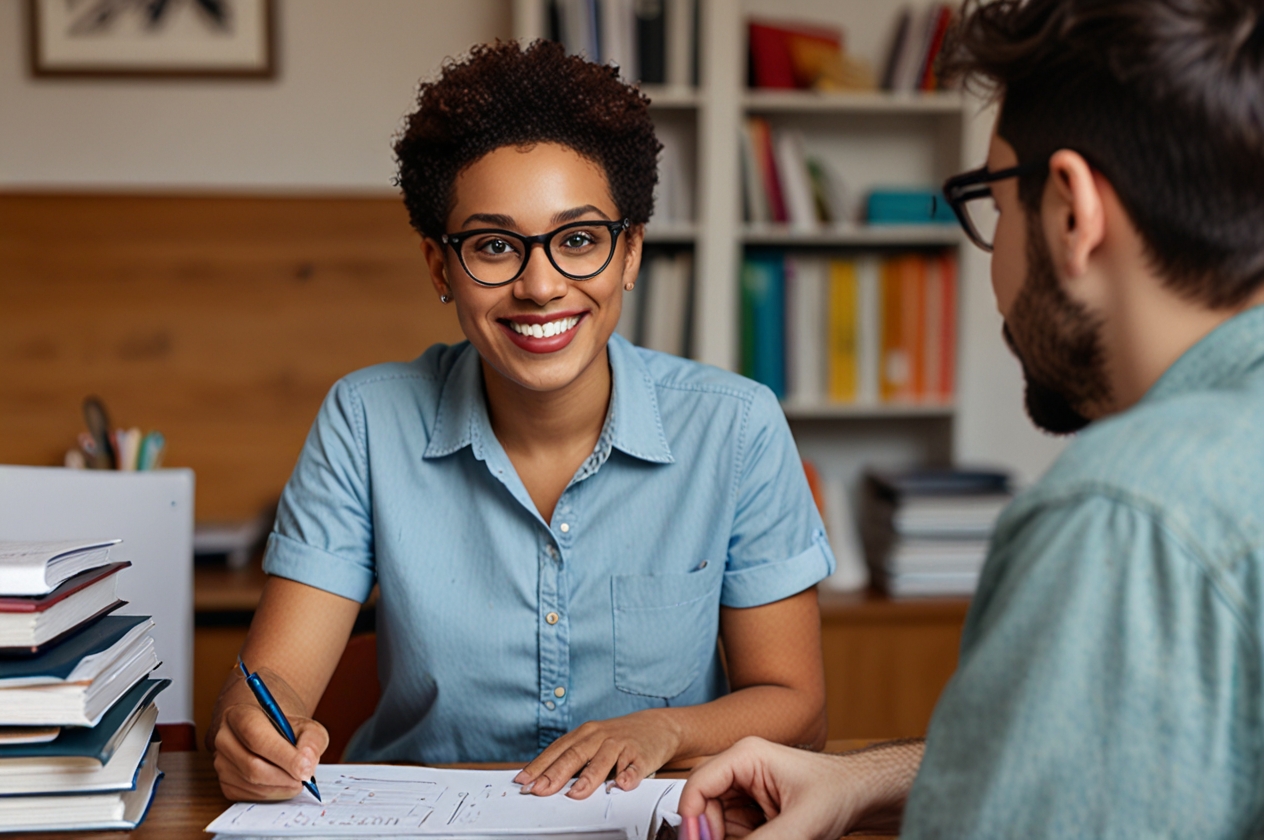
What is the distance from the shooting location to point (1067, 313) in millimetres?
637

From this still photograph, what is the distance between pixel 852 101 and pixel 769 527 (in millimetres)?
1509

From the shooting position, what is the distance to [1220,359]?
58 centimetres

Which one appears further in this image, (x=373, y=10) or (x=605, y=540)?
(x=373, y=10)

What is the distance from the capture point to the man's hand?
827 mm

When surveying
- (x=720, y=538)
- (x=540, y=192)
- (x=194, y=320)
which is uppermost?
(x=540, y=192)

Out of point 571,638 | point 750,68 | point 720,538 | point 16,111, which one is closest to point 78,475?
point 571,638

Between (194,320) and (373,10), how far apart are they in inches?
34.4

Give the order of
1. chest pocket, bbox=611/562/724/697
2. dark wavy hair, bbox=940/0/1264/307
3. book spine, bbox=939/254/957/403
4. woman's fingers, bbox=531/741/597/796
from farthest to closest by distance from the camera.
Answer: book spine, bbox=939/254/957/403, chest pocket, bbox=611/562/724/697, woman's fingers, bbox=531/741/597/796, dark wavy hair, bbox=940/0/1264/307

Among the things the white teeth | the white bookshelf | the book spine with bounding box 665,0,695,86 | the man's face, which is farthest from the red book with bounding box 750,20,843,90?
the man's face

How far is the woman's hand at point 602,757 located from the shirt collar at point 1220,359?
58 centimetres

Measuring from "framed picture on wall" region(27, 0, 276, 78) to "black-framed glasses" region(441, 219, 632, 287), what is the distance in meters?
1.66

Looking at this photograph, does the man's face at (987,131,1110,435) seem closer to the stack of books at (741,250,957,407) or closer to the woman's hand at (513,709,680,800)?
the woman's hand at (513,709,680,800)

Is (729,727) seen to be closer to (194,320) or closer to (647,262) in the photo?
(647,262)

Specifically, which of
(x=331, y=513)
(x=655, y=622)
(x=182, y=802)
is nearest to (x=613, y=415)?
(x=655, y=622)
